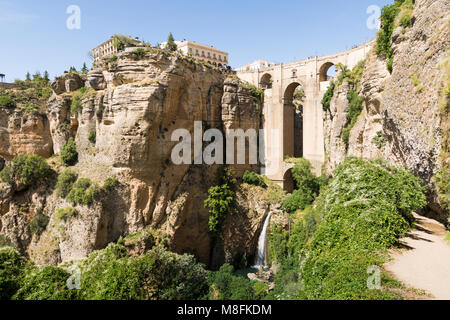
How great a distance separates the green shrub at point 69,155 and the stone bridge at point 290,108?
17671 mm

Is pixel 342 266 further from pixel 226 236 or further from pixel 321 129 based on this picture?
pixel 321 129

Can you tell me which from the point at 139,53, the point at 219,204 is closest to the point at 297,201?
the point at 219,204

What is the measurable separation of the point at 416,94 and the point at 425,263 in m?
6.67

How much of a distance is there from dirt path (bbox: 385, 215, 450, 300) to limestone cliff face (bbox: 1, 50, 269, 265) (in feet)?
56.5

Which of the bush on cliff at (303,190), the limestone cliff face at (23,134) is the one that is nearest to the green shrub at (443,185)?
the bush on cliff at (303,190)

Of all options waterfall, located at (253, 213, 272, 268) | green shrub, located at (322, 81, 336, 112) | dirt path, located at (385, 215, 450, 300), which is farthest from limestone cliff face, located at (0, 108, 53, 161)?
dirt path, located at (385, 215, 450, 300)

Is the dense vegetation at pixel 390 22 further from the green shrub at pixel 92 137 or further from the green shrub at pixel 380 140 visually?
the green shrub at pixel 92 137

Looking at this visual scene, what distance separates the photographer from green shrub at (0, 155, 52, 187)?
24.2 metres

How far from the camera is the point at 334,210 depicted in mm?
11062

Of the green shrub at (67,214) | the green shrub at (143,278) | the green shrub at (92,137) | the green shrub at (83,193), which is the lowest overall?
the green shrub at (143,278)

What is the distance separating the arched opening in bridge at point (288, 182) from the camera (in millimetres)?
29469

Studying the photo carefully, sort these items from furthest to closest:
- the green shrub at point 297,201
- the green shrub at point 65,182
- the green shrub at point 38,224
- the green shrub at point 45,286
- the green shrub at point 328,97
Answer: the green shrub at point 297,201, the green shrub at point 328,97, the green shrub at point 65,182, the green shrub at point 38,224, the green shrub at point 45,286

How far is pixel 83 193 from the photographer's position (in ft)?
70.4
